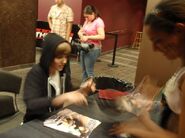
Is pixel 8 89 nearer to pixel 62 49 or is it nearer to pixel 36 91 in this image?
pixel 36 91

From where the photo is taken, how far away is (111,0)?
723 cm

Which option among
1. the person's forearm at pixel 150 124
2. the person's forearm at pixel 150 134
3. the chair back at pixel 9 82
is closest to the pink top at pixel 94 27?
the chair back at pixel 9 82

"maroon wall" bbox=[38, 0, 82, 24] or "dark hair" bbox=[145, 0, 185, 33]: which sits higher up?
"maroon wall" bbox=[38, 0, 82, 24]

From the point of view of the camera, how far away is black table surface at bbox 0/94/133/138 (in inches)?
57.1

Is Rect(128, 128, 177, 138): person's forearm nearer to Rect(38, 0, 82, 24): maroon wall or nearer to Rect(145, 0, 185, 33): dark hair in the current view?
Rect(145, 0, 185, 33): dark hair

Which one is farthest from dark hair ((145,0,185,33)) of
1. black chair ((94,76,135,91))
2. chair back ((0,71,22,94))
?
black chair ((94,76,135,91))

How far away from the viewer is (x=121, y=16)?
26.2 feet

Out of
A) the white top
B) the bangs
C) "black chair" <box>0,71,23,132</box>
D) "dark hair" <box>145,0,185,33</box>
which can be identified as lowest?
"black chair" <box>0,71,23,132</box>

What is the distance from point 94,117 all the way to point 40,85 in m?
0.39

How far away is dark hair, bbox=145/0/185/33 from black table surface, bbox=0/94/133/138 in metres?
0.73

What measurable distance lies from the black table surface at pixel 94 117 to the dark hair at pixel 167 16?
0.73 m

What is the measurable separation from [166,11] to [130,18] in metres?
7.74

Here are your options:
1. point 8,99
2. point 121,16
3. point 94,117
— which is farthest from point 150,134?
point 121,16

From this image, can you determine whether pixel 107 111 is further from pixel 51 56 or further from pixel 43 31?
pixel 43 31
